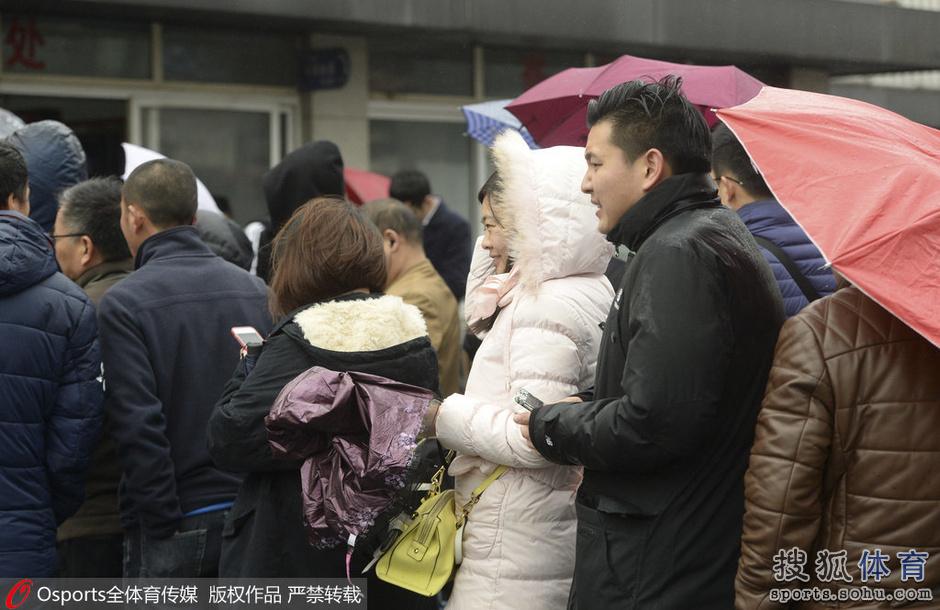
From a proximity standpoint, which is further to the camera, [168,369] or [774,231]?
[168,369]

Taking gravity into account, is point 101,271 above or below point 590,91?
below

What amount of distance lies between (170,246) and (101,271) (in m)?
0.49

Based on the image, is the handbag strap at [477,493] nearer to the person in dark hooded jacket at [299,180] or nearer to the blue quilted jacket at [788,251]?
the blue quilted jacket at [788,251]

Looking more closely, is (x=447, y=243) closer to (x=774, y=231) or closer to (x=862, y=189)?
(x=774, y=231)

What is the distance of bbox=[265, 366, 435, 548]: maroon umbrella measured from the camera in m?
3.35

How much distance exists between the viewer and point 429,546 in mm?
3391

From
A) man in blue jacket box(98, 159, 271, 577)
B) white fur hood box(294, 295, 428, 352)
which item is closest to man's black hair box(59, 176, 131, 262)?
man in blue jacket box(98, 159, 271, 577)

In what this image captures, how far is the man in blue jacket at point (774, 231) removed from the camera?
3.94m

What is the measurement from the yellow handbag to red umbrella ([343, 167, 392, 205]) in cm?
628

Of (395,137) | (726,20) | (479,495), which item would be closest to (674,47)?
(726,20)

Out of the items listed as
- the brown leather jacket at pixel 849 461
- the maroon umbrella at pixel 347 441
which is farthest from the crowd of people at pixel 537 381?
the maroon umbrella at pixel 347 441

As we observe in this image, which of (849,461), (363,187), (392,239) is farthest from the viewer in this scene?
(363,187)

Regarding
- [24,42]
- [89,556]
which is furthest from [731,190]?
[24,42]

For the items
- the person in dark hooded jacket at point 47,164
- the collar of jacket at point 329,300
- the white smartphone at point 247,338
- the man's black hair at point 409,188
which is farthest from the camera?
the man's black hair at point 409,188
